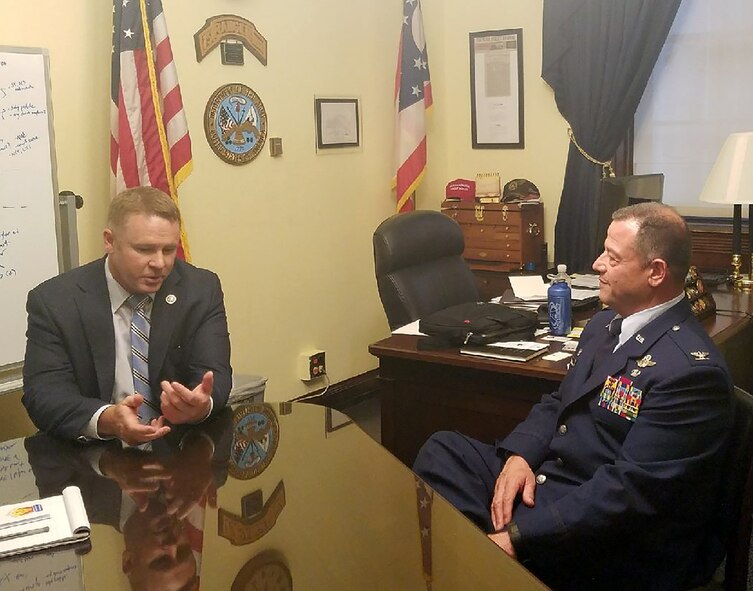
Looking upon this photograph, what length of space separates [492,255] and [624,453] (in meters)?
2.65

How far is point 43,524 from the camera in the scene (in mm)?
1533

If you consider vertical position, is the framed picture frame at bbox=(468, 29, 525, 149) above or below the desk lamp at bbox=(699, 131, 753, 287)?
above

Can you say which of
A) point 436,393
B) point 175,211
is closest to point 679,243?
point 436,393

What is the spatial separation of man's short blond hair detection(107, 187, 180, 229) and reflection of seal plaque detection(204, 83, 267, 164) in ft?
5.43

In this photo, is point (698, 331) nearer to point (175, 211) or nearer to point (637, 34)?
point (175, 211)

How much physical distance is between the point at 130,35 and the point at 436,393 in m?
1.77

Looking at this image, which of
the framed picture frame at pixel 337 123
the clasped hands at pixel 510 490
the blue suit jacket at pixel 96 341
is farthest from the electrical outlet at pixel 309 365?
the clasped hands at pixel 510 490

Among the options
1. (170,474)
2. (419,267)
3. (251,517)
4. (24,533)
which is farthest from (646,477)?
(419,267)

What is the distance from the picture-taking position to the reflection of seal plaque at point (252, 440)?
180cm

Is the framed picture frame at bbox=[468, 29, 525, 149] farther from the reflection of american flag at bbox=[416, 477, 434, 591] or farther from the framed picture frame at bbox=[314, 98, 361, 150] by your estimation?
the reflection of american flag at bbox=[416, 477, 434, 591]

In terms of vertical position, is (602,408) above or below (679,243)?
below

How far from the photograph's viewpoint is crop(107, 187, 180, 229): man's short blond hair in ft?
7.36

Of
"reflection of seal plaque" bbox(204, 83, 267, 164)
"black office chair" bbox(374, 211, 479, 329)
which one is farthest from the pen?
"reflection of seal plaque" bbox(204, 83, 267, 164)

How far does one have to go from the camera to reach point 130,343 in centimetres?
225
